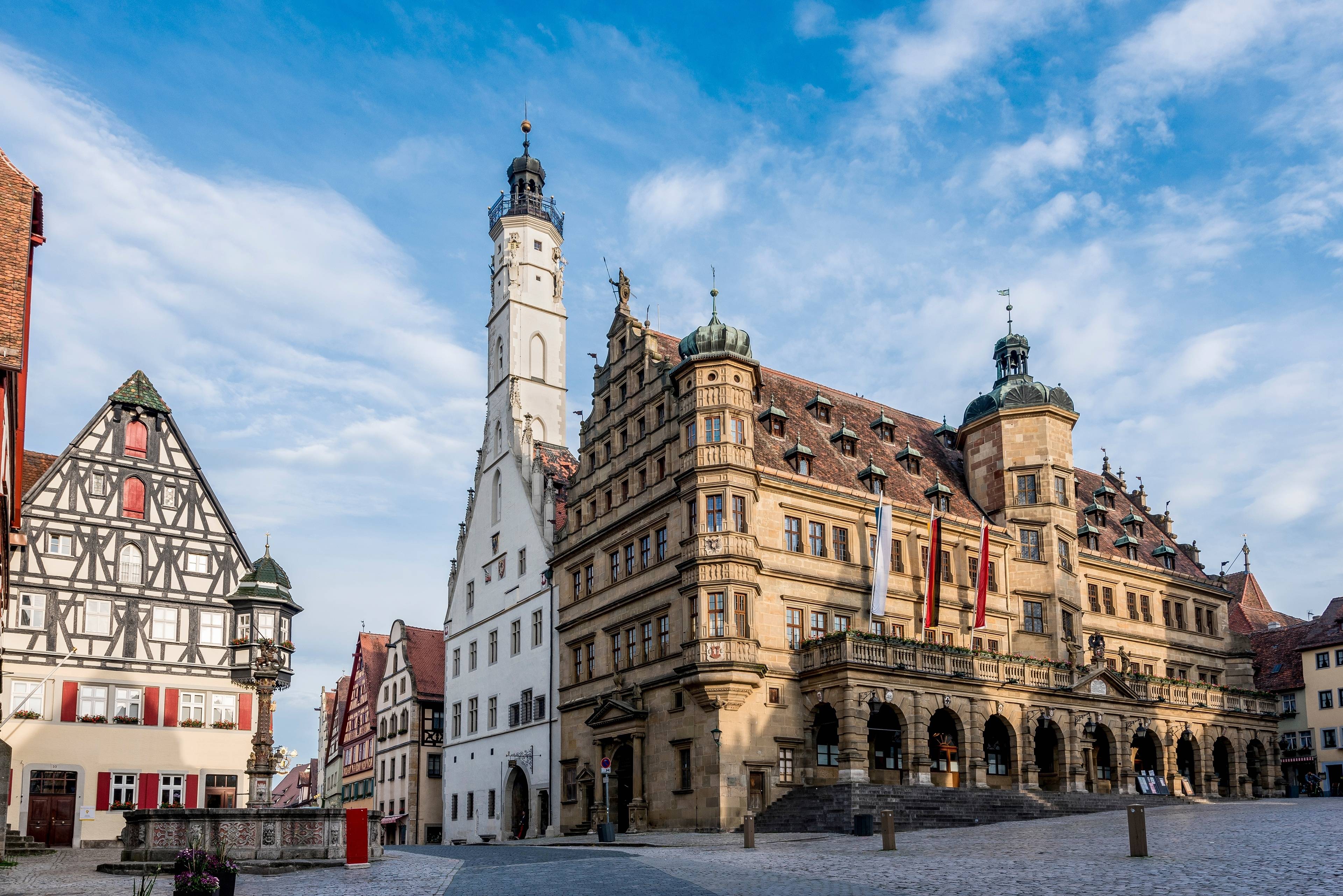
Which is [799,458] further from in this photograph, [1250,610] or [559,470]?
[1250,610]

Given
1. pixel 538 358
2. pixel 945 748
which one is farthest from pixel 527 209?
pixel 945 748

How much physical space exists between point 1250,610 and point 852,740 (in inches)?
2043

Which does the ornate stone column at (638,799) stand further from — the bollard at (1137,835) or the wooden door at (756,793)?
the bollard at (1137,835)

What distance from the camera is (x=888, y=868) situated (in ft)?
68.7

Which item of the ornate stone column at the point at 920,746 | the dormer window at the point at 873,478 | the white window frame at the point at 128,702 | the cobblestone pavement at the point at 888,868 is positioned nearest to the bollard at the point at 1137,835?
the cobblestone pavement at the point at 888,868

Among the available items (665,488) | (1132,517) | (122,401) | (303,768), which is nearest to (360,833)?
(665,488)

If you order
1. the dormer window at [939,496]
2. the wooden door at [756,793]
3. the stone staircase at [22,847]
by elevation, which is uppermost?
the dormer window at [939,496]

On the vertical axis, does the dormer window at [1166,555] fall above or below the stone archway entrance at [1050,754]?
above

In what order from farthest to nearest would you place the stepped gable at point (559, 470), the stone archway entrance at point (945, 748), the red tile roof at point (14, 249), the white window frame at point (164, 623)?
the stepped gable at point (559, 470) → the white window frame at point (164, 623) → the stone archway entrance at point (945, 748) → the red tile roof at point (14, 249)

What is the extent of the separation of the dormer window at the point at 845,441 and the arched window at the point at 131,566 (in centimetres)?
2839

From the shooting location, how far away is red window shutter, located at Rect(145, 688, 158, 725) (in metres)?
48.2

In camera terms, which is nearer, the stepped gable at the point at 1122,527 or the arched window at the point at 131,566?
the arched window at the point at 131,566

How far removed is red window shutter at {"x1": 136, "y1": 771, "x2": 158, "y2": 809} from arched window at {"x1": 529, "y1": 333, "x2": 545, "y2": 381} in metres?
26.2

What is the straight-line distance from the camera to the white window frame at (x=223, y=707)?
49.8 meters
